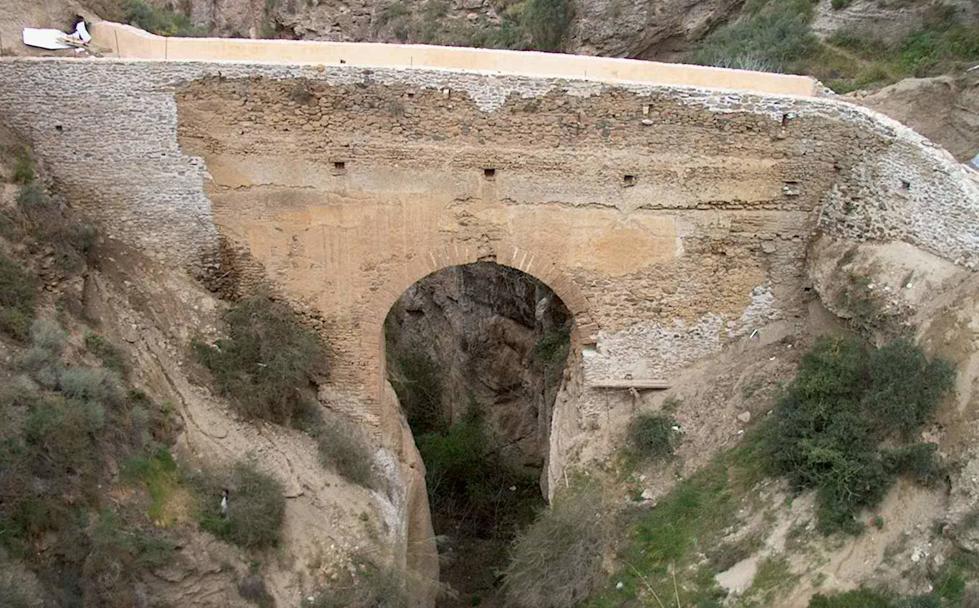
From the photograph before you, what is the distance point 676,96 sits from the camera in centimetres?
764

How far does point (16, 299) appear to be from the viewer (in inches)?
263

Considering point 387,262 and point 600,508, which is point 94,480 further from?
point 600,508

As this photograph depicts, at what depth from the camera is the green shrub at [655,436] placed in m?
8.39

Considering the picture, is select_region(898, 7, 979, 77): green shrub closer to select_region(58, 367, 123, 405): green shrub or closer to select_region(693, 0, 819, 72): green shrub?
select_region(693, 0, 819, 72): green shrub

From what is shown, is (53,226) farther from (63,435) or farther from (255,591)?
(255,591)

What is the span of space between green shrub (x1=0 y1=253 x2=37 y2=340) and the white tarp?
278cm

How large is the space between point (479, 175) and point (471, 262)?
0.95 metres

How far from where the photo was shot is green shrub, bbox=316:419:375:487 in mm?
7957

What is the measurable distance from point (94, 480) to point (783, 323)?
7.05m

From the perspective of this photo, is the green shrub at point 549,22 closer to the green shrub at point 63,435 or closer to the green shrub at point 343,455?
the green shrub at point 343,455

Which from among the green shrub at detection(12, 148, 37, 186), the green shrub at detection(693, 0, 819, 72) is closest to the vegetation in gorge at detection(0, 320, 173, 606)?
the green shrub at detection(12, 148, 37, 186)

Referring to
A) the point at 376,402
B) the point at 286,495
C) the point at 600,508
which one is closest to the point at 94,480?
the point at 286,495

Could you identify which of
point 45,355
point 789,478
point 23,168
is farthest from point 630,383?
point 23,168

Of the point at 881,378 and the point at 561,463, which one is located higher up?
the point at 881,378
